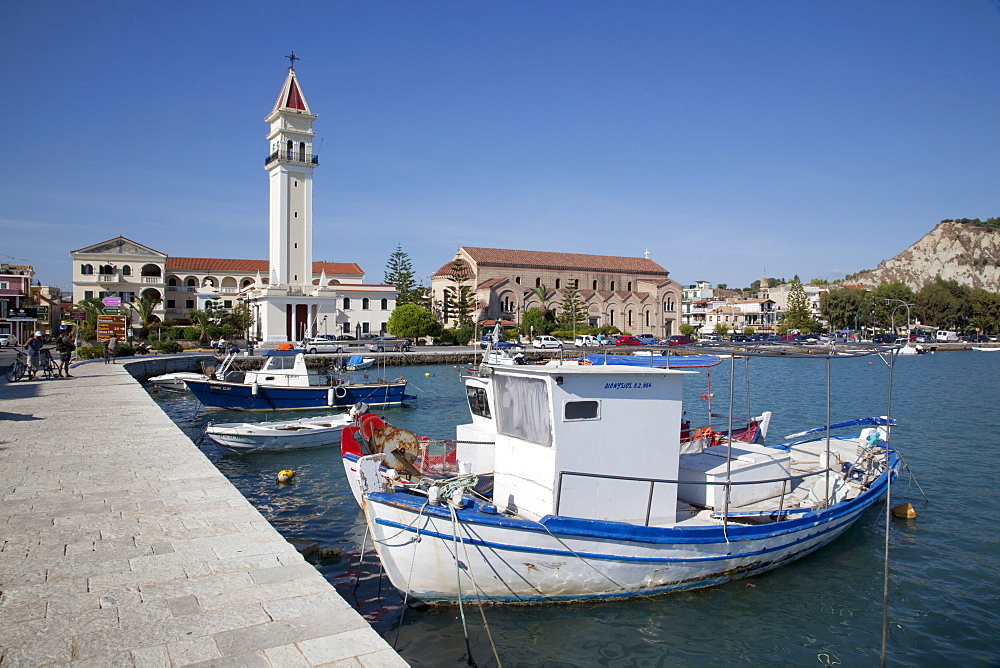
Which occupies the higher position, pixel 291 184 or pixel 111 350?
pixel 291 184

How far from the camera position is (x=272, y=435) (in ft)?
60.5

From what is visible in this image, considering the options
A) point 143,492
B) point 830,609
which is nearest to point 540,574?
point 830,609

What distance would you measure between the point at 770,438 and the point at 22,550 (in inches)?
781

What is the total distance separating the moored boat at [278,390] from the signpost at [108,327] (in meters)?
12.8

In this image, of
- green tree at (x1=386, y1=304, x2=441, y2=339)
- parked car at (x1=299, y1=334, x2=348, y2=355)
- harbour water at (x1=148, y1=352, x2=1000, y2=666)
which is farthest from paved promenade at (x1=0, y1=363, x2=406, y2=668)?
green tree at (x1=386, y1=304, x2=441, y2=339)

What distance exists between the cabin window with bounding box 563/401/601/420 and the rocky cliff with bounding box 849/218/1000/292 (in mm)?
186729

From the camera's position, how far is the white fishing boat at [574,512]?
8148 mm

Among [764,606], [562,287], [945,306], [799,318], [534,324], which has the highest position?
[562,287]

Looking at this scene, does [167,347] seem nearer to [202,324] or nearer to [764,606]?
[202,324]

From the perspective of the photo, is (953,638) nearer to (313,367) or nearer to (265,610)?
(265,610)

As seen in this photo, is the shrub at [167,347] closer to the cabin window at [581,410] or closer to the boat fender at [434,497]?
the boat fender at [434,497]

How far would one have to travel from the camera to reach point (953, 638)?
8.47 meters

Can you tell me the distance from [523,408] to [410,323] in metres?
54.4

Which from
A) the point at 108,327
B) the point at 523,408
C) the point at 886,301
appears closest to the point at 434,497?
the point at 523,408
